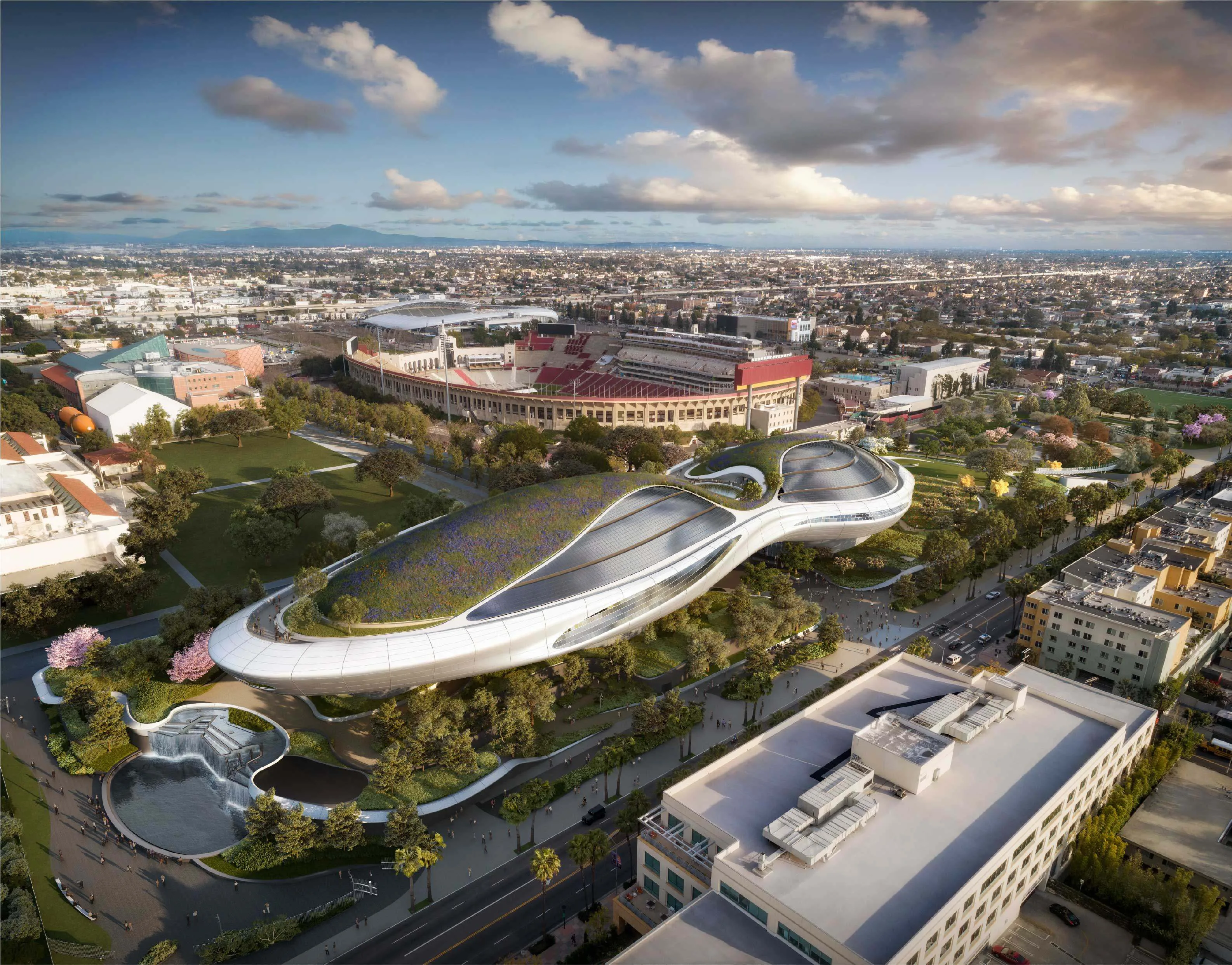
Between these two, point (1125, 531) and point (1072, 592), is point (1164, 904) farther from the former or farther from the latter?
point (1125, 531)

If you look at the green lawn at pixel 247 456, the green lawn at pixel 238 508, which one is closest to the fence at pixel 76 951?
the green lawn at pixel 238 508

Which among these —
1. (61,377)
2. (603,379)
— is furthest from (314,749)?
(61,377)

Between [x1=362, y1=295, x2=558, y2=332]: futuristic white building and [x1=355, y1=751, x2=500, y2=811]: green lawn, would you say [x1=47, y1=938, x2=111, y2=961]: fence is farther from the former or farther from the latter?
[x1=362, y1=295, x2=558, y2=332]: futuristic white building

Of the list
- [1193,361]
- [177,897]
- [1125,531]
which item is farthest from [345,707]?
[1193,361]

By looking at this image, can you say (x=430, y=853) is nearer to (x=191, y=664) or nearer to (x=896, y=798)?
(x=896, y=798)

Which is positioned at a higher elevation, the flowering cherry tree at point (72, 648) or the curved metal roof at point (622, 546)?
the curved metal roof at point (622, 546)

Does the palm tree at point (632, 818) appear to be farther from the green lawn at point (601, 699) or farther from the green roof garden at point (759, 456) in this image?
the green roof garden at point (759, 456)

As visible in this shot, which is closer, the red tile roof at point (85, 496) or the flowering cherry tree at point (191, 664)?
the flowering cherry tree at point (191, 664)

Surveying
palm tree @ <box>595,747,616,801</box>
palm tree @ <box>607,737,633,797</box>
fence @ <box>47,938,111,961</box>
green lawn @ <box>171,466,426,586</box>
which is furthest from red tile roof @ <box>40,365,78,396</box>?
palm tree @ <box>607,737,633,797</box>
